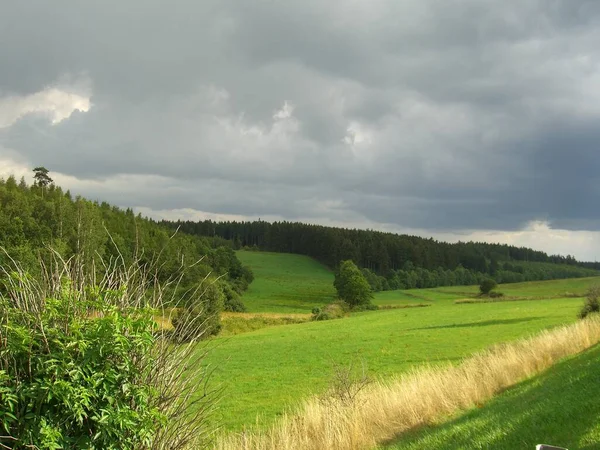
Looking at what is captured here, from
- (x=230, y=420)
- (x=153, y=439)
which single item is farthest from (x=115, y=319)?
(x=230, y=420)

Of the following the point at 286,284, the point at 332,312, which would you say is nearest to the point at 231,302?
the point at 332,312

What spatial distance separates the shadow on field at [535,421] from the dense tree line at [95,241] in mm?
6348

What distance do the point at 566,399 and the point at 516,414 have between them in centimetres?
123

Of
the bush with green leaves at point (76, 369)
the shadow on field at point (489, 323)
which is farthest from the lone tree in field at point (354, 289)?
the bush with green leaves at point (76, 369)

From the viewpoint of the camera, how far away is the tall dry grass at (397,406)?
13102 mm

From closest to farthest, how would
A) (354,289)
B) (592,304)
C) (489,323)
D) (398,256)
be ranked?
(592,304), (489,323), (354,289), (398,256)

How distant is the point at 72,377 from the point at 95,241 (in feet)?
20.2

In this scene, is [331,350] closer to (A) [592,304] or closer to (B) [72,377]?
(A) [592,304]

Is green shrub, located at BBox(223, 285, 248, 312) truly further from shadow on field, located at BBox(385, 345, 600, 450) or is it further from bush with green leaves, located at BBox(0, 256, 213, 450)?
bush with green leaves, located at BBox(0, 256, 213, 450)

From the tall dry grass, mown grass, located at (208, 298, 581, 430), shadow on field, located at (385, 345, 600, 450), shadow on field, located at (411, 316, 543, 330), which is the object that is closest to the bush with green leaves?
the tall dry grass

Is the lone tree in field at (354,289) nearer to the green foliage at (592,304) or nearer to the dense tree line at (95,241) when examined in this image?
the dense tree line at (95,241)

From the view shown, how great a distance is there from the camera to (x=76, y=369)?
657cm

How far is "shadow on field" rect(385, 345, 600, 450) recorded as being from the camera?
993 cm

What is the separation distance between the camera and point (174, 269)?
9617mm
